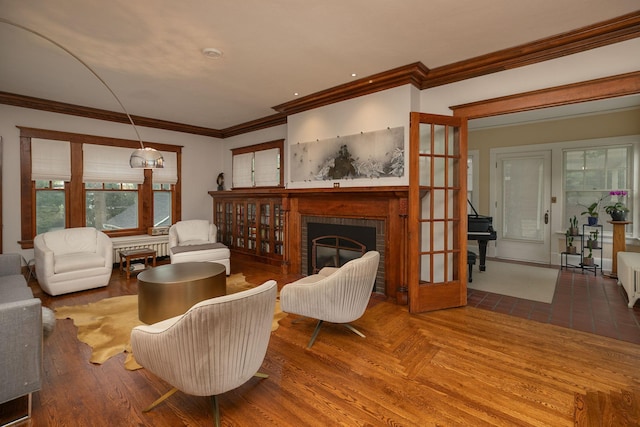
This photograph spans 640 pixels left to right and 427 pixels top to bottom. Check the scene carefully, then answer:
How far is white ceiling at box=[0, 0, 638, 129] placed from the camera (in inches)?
102

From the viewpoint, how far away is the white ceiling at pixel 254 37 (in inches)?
102

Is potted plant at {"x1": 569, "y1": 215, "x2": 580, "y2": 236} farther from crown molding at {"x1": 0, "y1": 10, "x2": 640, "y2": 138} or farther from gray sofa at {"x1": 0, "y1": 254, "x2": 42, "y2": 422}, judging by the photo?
gray sofa at {"x1": 0, "y1": 254, "x2": 42, "y2": 422}

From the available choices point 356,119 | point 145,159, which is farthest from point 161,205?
point 356,119

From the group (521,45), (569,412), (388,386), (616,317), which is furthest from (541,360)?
(521,45)

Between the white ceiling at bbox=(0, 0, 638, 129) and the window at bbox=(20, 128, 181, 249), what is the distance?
3.49 feet

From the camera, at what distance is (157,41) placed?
3141 millimetres

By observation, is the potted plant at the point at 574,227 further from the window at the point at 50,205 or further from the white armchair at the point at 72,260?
the window at the point at 50,205

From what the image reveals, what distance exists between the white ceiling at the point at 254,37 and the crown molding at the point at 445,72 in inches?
3.7

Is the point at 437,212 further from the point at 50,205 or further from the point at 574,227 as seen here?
the point at 50,205

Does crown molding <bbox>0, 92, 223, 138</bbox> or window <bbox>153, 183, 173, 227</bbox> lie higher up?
crown molding <bbox>0, 92, 223, 138</bbox>

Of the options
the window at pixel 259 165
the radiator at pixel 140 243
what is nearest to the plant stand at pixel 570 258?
the window at pixel 259 165

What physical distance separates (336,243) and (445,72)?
2633 mm

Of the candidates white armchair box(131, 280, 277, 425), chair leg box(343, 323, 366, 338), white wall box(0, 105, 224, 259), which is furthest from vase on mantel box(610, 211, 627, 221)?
white wall box(0, 105, 224, 259)

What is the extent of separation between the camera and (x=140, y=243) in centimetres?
575
